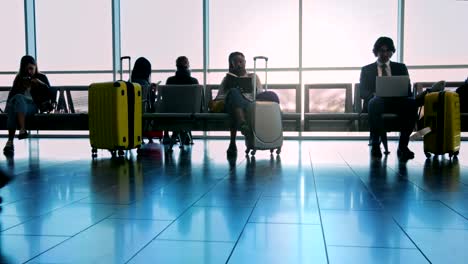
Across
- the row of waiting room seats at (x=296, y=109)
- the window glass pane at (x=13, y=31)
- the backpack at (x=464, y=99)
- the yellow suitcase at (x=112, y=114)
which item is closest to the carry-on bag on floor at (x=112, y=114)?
the yellow suitcase at (x=112, y=114)

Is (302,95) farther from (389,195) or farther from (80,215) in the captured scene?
(80,215)

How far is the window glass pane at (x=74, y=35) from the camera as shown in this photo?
8352mm

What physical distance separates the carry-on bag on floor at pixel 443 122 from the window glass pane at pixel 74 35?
5834 mm

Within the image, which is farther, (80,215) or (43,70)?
(43,70)

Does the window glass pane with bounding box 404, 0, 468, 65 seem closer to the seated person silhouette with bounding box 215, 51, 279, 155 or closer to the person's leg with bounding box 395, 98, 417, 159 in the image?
the person's leg with bounding box 395, 98, 417, 159

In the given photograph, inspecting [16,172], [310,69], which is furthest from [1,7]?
[16,172]

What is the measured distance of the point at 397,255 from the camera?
1358 millimetres

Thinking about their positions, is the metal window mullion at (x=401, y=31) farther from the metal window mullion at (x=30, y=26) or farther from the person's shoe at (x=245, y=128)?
the metal window mullion at (x=30, y=26)

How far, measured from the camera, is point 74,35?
856cm

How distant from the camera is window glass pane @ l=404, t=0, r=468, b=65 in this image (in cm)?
734

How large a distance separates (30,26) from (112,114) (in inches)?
213

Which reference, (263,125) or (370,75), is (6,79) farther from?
(370,75)

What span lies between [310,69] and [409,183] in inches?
198

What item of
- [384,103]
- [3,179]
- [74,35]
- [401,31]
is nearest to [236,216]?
[3,179]
